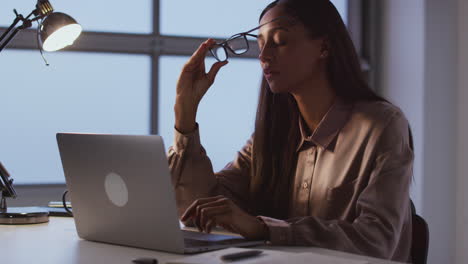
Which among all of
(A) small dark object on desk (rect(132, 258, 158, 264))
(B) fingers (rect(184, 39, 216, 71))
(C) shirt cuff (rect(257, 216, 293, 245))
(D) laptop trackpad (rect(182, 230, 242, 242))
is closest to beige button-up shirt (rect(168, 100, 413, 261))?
(C) shirt cuff (rect(257, 216, 293, 245))

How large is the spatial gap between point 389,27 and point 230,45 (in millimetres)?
2144

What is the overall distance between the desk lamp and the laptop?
38 centimetres

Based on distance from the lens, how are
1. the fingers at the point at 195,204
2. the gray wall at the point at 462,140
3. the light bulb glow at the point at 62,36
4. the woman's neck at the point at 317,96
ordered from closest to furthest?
1. the fingers at the point at 195,204
2. the woman's neck at the point at 317,96
3. the light bulb glow at the point at 62,36
4. the gray wall at the point at 462,140

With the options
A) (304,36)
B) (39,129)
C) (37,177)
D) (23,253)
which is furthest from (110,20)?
(23,253)

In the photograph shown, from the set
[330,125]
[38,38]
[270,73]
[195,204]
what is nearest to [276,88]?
[270,73]

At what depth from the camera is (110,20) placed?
340 centimetres

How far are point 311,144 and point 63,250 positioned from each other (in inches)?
30.8

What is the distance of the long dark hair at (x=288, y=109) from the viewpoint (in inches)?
72.2

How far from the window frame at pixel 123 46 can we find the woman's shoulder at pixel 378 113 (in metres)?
1.86

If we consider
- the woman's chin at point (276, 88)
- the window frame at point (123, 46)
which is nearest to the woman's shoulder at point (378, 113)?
the woman's chin at point (276, 88)

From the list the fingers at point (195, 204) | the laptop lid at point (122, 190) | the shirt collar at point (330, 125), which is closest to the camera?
the laptop lid at point (122, 190)

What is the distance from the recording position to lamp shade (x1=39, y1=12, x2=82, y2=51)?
1936 millimetres

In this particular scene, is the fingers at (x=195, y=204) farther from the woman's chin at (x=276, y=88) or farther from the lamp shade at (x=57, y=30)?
the lamp shade at (x=57, y=30)

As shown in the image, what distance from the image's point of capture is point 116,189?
1.37 metres
